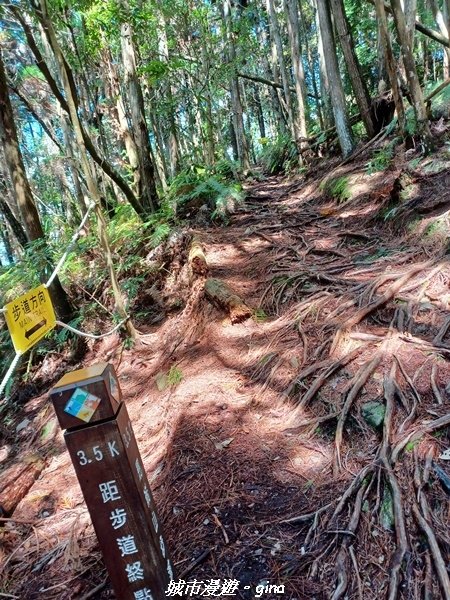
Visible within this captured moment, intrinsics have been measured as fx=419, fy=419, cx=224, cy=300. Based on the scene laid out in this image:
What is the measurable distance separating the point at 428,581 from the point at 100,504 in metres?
1.54

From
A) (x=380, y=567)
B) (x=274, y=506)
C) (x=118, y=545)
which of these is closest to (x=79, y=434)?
(x=118, y=545)

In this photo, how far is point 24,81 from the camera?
12.8 meters

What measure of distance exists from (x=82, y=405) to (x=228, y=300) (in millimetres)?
3009

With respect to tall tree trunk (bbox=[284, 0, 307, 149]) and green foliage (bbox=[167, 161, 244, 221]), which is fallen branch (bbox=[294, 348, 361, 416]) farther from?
tall tree trunk (bbox=[284, 0, 307, 149])

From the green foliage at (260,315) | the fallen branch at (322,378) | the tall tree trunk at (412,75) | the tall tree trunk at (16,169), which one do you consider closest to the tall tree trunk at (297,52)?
the tall tree trunk at (412,75)

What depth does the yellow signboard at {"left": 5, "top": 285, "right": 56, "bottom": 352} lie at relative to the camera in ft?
8.34

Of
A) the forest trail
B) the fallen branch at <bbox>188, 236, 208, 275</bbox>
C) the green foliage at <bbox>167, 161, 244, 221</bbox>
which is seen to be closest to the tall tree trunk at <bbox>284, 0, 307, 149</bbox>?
the green foliage at <bbox>167, 161, 244, 221</bbox>

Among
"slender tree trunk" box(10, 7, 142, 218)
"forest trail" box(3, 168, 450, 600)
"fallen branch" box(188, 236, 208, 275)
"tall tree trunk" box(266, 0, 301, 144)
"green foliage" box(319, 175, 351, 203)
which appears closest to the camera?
"forest trail" box(3, 168, 450, 600)

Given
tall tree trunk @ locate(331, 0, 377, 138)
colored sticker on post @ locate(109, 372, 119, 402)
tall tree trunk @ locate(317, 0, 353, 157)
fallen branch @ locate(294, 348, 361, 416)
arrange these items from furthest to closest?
tall tree trunk @ locate(317, 0, 353, 157), tall tree trunk @ locate(331, 0, 377, 138), fallen branch @ locate(294, 348, 361, 416), colored sticker on post @ locate(109, 372, 119, 402)

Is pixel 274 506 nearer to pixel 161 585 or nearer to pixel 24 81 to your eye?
pixel 161 585

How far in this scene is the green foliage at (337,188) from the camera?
763 cm

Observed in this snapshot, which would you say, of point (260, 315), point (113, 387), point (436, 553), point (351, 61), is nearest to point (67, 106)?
point (260, 315)

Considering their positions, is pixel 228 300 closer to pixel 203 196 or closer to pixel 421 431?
pixel 421 431

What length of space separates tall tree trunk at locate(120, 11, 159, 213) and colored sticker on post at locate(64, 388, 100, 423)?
6.52 m
